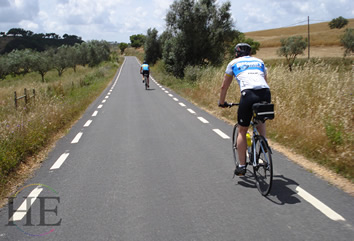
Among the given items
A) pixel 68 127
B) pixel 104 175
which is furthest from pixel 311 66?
pixel 68 127

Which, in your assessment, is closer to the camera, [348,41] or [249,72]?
[249,72]

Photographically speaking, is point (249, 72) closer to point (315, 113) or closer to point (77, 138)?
point (315, 113)

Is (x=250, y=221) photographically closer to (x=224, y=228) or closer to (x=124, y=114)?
(x=224, y=228)

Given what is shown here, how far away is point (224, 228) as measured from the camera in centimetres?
312

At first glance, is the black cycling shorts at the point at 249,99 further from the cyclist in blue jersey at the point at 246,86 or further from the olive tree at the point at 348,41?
the olive tree at the point at 348,41

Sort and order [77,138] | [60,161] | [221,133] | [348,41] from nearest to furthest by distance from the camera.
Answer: [60,161], [77,138], [221,133], [348,41]

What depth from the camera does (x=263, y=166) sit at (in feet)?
13.1

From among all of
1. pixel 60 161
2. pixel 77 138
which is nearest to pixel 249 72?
pixel 60 161

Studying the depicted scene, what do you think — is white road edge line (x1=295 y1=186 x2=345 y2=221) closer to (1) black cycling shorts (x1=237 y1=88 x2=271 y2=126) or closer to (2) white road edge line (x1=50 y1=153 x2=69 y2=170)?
(1) black cycling shorts (x1=237 y1=88 x2=271 y2=126)

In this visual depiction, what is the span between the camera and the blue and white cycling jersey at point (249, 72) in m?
3.97

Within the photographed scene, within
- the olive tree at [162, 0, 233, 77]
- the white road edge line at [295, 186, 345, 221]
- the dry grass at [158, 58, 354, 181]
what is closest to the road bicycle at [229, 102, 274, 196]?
the white road edge line at [295, 186, 345, 221]

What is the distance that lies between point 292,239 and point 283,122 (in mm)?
4907

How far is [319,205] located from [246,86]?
1.68m

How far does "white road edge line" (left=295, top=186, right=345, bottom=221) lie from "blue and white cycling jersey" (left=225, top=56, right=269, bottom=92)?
1.46 meters
